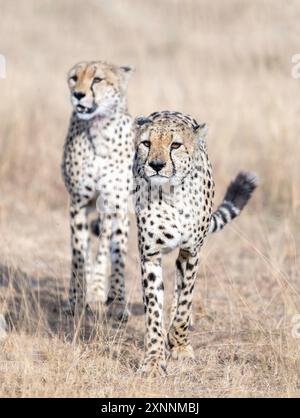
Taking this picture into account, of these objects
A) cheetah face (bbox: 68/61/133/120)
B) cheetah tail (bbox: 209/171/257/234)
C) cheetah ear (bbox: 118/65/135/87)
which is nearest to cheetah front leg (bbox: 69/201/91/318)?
cheetah face (bbox: 68/61/133/120)

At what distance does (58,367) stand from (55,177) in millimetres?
4243

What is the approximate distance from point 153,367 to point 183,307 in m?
0.39

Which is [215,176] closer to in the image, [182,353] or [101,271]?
[101,271]

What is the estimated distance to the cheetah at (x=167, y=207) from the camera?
431 cm

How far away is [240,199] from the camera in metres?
5.09

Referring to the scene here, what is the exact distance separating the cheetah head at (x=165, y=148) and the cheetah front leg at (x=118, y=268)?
1299 millimetres

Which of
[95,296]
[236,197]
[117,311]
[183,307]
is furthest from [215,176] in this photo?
[183,307]

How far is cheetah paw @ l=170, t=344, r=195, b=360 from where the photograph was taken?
467 centimetres

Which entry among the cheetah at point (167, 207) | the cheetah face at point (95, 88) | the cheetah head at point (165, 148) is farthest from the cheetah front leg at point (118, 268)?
the cheetah head at point (165, 148)

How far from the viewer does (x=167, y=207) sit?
14.5 feet

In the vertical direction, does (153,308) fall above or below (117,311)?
above

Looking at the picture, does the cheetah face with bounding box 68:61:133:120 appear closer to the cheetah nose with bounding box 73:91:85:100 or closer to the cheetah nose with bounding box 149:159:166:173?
the cheetah nose with bounding box 73:91:85:100

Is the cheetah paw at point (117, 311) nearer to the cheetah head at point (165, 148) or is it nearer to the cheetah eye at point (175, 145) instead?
the cheetah head at point (165, 148)
